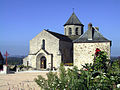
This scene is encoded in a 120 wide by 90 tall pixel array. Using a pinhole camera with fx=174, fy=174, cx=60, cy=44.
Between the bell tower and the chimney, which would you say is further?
the bell tower

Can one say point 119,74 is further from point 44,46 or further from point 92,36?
point 44,46

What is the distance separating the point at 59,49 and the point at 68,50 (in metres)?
3.71

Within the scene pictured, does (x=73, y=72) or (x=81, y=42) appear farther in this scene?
(x=81, y=42)

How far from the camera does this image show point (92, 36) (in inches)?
887

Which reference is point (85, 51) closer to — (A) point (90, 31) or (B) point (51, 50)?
(A) point (90, 31)

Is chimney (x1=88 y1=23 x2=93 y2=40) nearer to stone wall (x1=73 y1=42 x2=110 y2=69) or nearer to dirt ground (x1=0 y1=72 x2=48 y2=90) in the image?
stone wall (x1=73 y1=42 x2=110 y2=69)

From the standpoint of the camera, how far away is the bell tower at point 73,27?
35375 mm

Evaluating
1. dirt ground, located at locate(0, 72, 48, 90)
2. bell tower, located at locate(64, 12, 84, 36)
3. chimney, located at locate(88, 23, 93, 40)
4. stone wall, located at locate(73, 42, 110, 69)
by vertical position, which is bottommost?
dirt ground, located at locate(0, 72, 48, 90)

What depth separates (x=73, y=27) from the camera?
35.4 metres

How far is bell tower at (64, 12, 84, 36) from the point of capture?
3538 cm

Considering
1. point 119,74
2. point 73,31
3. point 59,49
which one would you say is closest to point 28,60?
point 59,49

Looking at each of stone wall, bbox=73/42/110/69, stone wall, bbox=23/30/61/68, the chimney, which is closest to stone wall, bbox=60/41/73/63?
stone wall, bbox=23/30/61/68

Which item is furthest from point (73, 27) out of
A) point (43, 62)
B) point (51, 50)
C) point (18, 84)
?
point (18, 84)

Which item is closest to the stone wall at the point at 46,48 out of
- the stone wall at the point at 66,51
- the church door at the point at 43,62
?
the church door at the point at 43,62
